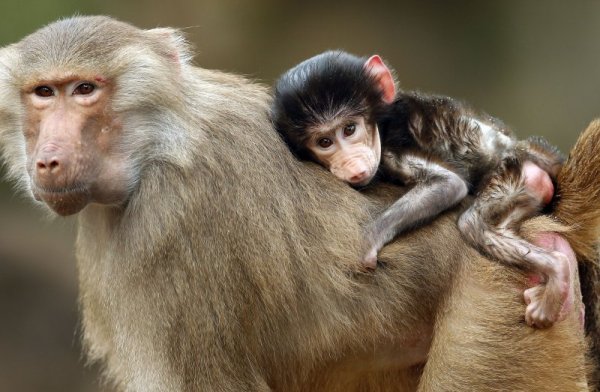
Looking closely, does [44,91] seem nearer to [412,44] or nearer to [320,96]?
[320,96]

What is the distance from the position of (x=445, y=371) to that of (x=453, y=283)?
373 mm

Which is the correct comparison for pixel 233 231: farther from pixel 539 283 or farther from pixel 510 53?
pixel 510 53

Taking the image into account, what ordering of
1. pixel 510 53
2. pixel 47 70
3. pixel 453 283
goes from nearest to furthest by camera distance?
pixel 47 70 < pixel 453 283 < pixel 510 53

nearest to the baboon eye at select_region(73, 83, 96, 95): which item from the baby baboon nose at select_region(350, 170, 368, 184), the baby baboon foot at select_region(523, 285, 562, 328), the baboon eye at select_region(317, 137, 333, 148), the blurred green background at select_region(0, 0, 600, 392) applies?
the baboon eye at select_region(317, 137, 333, 148)

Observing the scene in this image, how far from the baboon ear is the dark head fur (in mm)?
435

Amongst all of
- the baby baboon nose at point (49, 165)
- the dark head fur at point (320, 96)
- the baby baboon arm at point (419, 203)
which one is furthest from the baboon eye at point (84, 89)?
the baby baboon arm at point (419, 203)

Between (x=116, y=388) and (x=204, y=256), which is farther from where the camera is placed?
(x=116, y=388)

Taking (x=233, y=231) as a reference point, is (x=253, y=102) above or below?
above

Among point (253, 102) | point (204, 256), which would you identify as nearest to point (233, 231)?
point (204, 256)

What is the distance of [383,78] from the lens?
4.18m

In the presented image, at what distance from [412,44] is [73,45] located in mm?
6300

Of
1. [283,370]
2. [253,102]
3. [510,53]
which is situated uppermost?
[253,102]

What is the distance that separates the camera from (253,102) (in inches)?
163

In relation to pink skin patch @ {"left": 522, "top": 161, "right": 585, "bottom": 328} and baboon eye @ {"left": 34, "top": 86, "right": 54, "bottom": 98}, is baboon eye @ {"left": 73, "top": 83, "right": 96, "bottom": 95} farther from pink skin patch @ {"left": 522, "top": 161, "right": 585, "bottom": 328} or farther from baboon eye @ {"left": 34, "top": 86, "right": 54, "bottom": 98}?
pink skin patch @ {"left": 522, "top": 161, "right": 585, "bottom": 328}
